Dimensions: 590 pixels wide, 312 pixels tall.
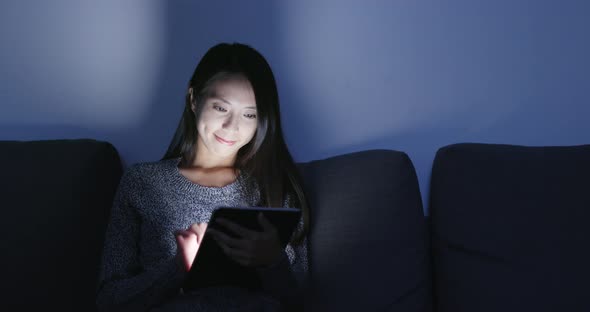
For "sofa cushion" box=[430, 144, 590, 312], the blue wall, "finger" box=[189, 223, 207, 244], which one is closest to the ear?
the blue wall

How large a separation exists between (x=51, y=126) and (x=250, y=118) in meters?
0.69

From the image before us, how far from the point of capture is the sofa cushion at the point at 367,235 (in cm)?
114

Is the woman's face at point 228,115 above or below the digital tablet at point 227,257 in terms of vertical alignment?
above

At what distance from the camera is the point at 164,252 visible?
1128 millimetres

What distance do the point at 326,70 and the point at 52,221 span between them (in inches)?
33.3

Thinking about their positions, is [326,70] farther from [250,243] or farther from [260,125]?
[250,243]

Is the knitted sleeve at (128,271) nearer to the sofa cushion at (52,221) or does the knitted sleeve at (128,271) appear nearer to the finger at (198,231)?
the finger at (198,231)

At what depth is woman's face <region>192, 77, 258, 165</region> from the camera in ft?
3.83

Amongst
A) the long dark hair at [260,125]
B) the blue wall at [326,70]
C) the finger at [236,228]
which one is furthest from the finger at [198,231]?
the blue wall at [326,70]

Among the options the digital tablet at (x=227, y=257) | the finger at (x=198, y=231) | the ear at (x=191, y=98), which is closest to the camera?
the digital tablet at (x=227, y=257)

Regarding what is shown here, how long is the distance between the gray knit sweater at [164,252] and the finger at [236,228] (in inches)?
4.8

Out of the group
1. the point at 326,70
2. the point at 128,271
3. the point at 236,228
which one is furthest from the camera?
the point at 326,70

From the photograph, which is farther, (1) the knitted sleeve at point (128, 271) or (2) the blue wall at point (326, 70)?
(2) the blue wall at point (326, 70)

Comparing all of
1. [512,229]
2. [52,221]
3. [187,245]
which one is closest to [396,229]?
[512,229]
